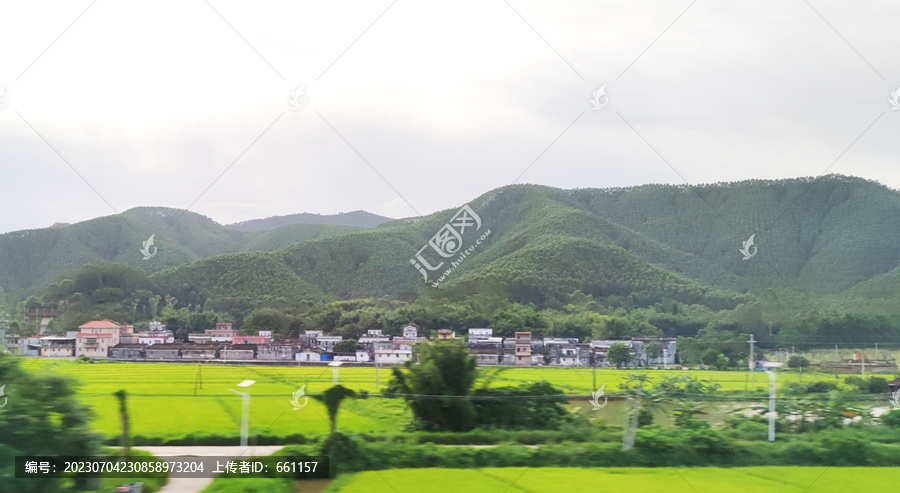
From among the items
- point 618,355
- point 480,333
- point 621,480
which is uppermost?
point 480,333

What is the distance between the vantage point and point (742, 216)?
30.9 m

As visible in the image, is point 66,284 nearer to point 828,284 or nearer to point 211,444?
point 211,444

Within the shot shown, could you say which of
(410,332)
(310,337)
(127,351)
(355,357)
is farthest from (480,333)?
(127,351)

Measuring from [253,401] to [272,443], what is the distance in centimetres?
182

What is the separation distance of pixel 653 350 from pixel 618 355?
168cm

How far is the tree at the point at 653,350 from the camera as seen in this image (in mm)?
16312

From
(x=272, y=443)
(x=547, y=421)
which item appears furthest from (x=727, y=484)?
(x=272, y=443)

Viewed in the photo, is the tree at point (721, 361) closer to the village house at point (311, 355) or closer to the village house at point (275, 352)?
the village house at point (311, 355)

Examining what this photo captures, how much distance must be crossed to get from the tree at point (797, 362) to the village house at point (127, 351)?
577 inches

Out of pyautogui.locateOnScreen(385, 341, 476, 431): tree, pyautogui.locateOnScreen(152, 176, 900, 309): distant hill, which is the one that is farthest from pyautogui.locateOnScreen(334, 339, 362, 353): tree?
pyautogui.locateOnScreen(385, 341, 476, 431): tree

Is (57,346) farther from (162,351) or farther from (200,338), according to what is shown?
(200,338)

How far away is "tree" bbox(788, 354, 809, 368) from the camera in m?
15.7

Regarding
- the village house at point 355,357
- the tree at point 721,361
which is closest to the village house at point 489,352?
the village house at point 355,357

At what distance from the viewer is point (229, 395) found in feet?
32.6
